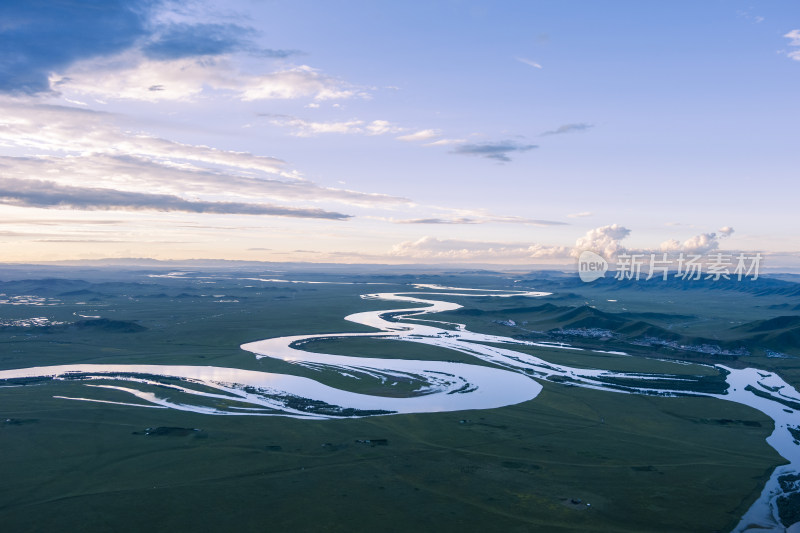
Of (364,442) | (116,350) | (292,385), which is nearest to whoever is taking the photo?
(364,442)

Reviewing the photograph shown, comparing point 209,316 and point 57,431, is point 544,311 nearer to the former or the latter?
point 209,316

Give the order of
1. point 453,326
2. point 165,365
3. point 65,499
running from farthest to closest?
point 453,326 < point 165,365 < point 65,499

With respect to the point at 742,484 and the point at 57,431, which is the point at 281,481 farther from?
the point at 742,484

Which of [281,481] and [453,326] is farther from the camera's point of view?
[453,326]

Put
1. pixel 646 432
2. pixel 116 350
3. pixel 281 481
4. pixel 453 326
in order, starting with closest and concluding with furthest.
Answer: pixel 281 481 → pixel 646 432 → pixel 116 350 → pixel 453 326

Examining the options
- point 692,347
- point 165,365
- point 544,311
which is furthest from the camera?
point 544,311

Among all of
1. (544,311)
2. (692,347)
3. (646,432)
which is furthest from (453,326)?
(646,432)

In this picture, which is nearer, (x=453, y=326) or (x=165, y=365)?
(x=165, y=365)

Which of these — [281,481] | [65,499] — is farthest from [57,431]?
[281,481]

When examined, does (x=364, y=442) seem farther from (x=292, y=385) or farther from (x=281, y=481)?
(x=292, y=385)
